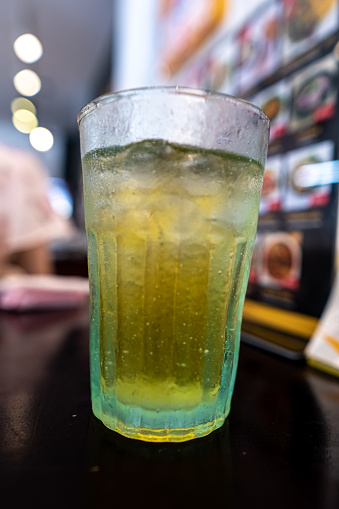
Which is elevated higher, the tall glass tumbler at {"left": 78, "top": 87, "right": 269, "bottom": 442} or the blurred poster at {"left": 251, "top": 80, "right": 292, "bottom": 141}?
the blurred poster at {"left": 251, "top": 80, "right": 292, "bottom": 141}

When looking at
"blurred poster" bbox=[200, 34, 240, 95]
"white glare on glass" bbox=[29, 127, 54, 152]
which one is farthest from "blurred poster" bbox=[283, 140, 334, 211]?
"white glare on glass" bbox=[29, 127, 54, 152]

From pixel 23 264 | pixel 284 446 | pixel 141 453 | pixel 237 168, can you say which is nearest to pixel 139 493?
pixel 141 453

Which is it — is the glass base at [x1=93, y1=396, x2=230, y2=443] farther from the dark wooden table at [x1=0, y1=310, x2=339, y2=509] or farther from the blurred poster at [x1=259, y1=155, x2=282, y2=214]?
the blurred poster at [x1=259, y1=155, x2=282, y2=214]

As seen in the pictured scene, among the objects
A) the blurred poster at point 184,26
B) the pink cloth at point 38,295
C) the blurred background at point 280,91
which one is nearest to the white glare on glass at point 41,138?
the blurred background at point 280,91

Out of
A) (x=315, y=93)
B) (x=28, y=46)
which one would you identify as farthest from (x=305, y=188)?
(x=28, y=46)

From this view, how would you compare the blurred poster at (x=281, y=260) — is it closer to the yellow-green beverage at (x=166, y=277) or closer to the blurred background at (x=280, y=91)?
the blurred background at (x=280, y=91)

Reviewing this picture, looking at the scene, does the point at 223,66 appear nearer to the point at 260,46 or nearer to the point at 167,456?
the point at 260,46

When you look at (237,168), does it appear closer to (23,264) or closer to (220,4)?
(220,4)
